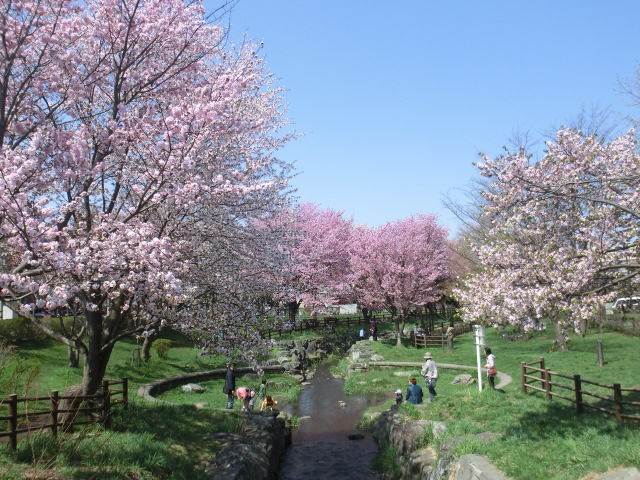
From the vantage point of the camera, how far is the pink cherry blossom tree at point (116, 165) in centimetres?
791

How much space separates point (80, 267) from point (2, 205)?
144cm

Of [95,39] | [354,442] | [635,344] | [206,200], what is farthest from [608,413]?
[635,344]

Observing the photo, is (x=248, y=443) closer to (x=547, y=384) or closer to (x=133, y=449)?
(x=133, y=449)

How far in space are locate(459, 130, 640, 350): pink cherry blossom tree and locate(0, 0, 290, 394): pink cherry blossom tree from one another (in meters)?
5.48

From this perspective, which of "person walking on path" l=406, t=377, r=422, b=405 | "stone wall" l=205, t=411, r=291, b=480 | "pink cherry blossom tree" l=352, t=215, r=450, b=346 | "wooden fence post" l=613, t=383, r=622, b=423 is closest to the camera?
"wooden fence post" l=613, t=383, r=622, b=423

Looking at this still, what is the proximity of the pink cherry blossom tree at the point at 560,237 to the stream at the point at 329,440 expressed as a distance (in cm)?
612

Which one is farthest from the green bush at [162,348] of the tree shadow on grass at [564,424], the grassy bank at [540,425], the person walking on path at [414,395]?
the tree shadow on grass at [564,424]

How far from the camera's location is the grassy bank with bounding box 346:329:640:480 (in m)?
8.02

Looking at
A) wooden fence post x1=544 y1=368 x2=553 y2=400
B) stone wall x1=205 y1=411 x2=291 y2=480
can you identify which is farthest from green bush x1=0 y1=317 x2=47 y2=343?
wooden fence post x1=544 y1=368 x2=553 y2=400

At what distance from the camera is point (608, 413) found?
10.9 m

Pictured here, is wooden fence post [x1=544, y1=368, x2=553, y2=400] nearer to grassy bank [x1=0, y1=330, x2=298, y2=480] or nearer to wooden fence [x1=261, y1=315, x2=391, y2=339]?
grassy bank [x1=0, y1=330, x2=298, y2=480]

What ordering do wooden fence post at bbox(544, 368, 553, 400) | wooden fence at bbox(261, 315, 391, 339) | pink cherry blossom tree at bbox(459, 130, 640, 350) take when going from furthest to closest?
1. wooden fence at bbox(261, 315, 391, 339)
2. wooden fence post at bbox(544, 368, 553, 400)
3. pink cherry blossom tree at bbox(459, 130, 640, 350)

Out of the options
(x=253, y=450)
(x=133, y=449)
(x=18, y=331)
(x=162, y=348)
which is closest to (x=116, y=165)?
(x=133, y=449)

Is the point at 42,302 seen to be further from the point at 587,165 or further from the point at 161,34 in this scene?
the point at 587,165
